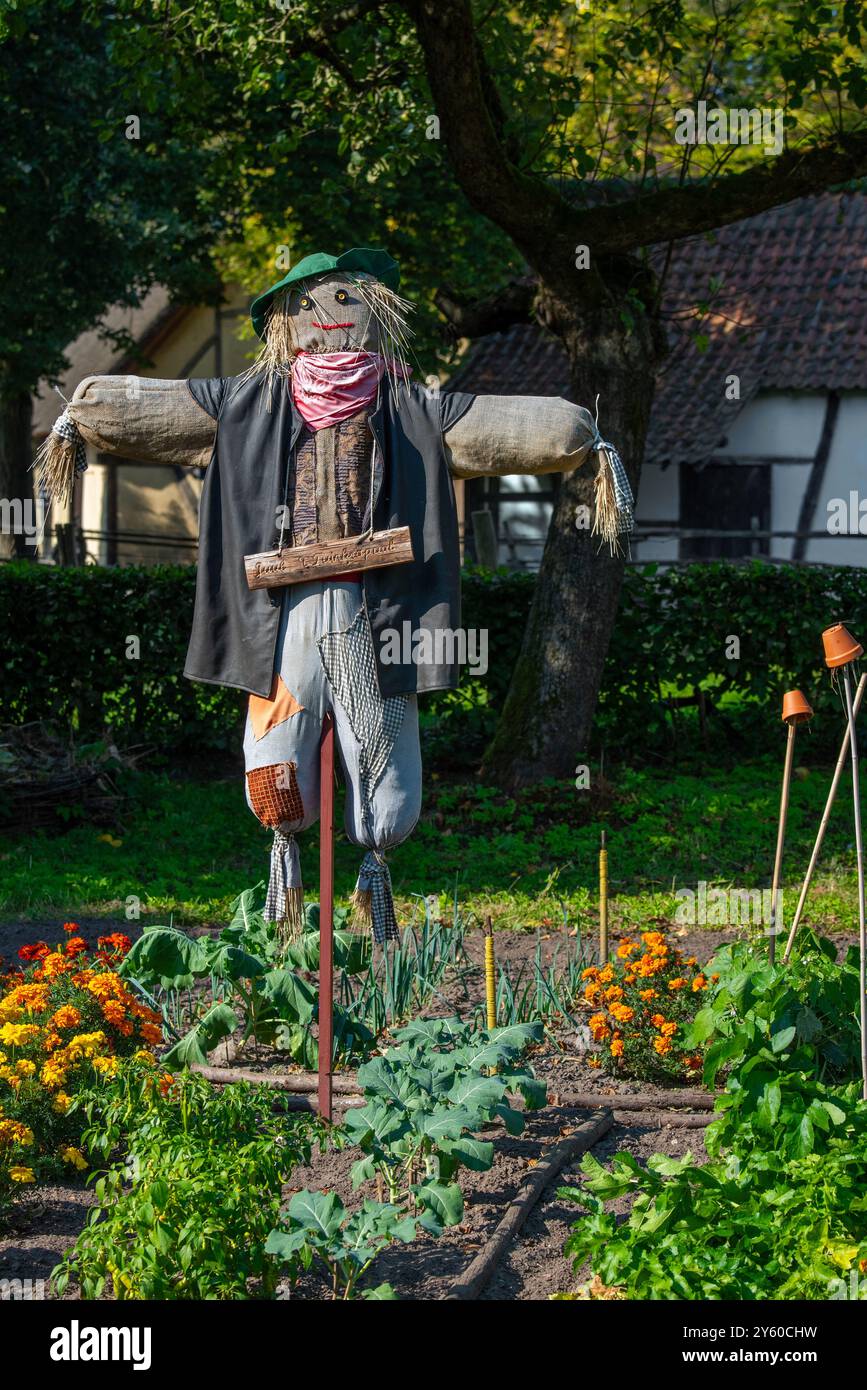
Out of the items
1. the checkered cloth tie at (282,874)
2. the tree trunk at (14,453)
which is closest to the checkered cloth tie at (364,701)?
the checkered cloth tie at (282,874)

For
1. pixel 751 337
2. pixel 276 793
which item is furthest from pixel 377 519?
pixel 751 337

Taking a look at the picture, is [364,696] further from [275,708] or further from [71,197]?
[71,197]

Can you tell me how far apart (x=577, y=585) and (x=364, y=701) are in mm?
4349

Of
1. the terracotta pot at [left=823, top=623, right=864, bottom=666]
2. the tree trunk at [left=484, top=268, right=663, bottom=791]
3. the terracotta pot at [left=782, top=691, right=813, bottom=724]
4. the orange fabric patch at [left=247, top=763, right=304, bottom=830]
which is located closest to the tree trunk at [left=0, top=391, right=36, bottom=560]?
the tree trunk at [left=484, top=268, right=663, bottom=791]

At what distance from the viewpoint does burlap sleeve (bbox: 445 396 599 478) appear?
4.25 meters

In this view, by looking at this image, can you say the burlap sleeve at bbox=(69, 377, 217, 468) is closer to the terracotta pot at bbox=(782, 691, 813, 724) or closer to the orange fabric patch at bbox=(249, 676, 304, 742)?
the orange fabric patch at bbox=(249, 676, 304, 742)

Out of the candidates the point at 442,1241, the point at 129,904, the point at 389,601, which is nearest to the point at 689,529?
the point at 129,904

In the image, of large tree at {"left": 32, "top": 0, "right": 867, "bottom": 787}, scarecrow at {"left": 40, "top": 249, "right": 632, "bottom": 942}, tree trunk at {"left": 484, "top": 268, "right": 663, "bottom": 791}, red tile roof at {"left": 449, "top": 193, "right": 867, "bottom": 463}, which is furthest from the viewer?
red tile roof at {"left": 449, "top": 193, "right": 867, "bottom": 463}

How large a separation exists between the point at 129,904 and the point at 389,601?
2348 millimetres

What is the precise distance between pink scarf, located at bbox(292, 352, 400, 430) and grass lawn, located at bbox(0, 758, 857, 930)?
2.80 metres

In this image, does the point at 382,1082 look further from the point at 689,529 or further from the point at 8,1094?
the point at 689,529

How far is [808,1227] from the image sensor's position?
113 inches

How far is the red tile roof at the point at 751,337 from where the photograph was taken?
16656 mm

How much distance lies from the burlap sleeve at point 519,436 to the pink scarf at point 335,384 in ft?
0.92
